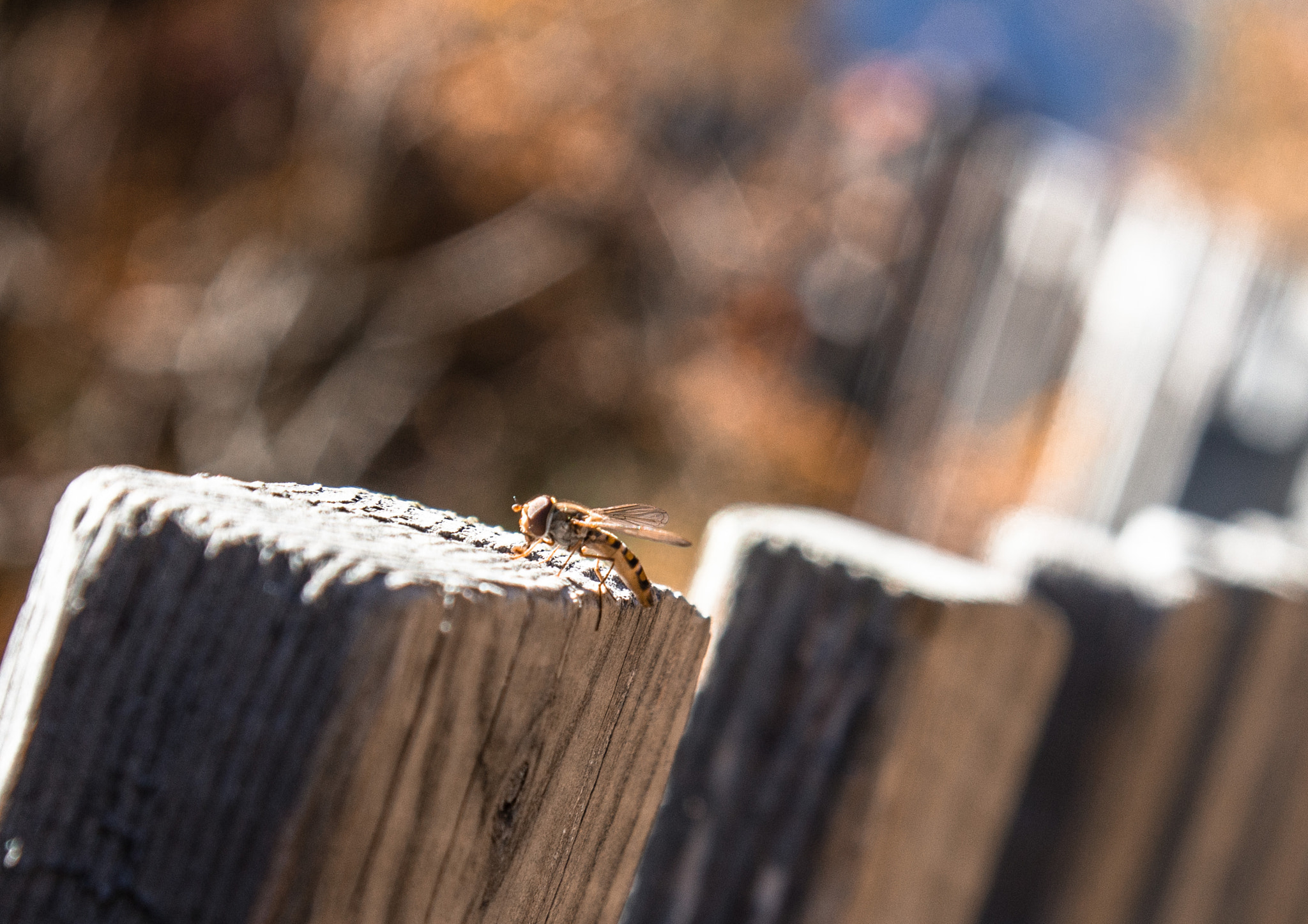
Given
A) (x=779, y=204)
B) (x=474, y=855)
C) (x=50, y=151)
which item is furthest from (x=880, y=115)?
(x=474, y=855)

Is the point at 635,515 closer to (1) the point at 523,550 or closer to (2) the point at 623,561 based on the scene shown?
(2) the point at 623,561

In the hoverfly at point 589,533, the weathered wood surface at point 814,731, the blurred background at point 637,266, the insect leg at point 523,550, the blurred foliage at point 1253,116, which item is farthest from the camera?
the blurred foliage at point 1253,116

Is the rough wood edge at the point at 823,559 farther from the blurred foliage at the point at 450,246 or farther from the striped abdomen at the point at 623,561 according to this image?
the blurred foliage at the point at 450,246

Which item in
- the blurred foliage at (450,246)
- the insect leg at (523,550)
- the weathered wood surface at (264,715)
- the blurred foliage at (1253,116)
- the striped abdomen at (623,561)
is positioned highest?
the blurred foliage at (1253,116)

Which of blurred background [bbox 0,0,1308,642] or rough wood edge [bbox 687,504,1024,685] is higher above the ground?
blurred background [bbox 0,0,1308,642]

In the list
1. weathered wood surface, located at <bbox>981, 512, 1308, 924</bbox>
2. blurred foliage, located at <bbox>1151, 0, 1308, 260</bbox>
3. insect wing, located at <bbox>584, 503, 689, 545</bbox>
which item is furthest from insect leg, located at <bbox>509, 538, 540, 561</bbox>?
blurred foliage, located at <bbox>1151, 0, 1308, 260</bbox>

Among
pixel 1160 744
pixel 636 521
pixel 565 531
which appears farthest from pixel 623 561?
pixel 1160 744

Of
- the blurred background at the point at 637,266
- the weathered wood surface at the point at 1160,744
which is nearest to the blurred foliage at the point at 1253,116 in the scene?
the blurred background at the point at 637,266

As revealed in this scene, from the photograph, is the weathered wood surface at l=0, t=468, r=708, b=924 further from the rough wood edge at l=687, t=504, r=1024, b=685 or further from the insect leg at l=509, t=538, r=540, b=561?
the rough wood edge at l=687, t=504, r=1024, b=685
